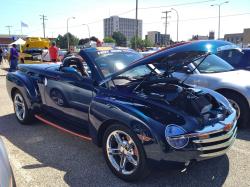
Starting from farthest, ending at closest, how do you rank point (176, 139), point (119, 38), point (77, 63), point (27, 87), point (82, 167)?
point (119, 38)
point (27, 87)
point (77, 63)
point (82, 167)
point (176, 139)

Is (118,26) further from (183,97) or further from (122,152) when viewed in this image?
(122,152)

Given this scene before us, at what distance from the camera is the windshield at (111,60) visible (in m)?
4.41

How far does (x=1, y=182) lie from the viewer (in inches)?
80.8

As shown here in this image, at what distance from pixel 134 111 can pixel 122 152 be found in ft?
1.97

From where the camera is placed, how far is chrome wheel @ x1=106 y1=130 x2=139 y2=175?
3.45 meters

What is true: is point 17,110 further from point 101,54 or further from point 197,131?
point 197,131

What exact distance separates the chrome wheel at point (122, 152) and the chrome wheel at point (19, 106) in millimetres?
2859

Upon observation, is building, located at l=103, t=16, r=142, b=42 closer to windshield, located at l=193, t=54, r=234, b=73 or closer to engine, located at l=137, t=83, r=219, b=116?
windshield, located at l=193, t=54, r=234, b=73

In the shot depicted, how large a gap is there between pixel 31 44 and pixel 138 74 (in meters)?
17.1

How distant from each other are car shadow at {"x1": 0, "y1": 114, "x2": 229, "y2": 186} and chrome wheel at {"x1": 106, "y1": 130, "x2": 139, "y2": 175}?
0.16 meters

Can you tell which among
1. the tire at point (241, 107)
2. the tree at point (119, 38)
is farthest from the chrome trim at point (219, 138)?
the tree at point (119, 38)

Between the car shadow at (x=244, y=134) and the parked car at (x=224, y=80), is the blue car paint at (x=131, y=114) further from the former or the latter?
the car shadow at (x=244, y=134)

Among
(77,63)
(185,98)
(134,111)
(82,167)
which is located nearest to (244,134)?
(185,98)

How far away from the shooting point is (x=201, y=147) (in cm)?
312
